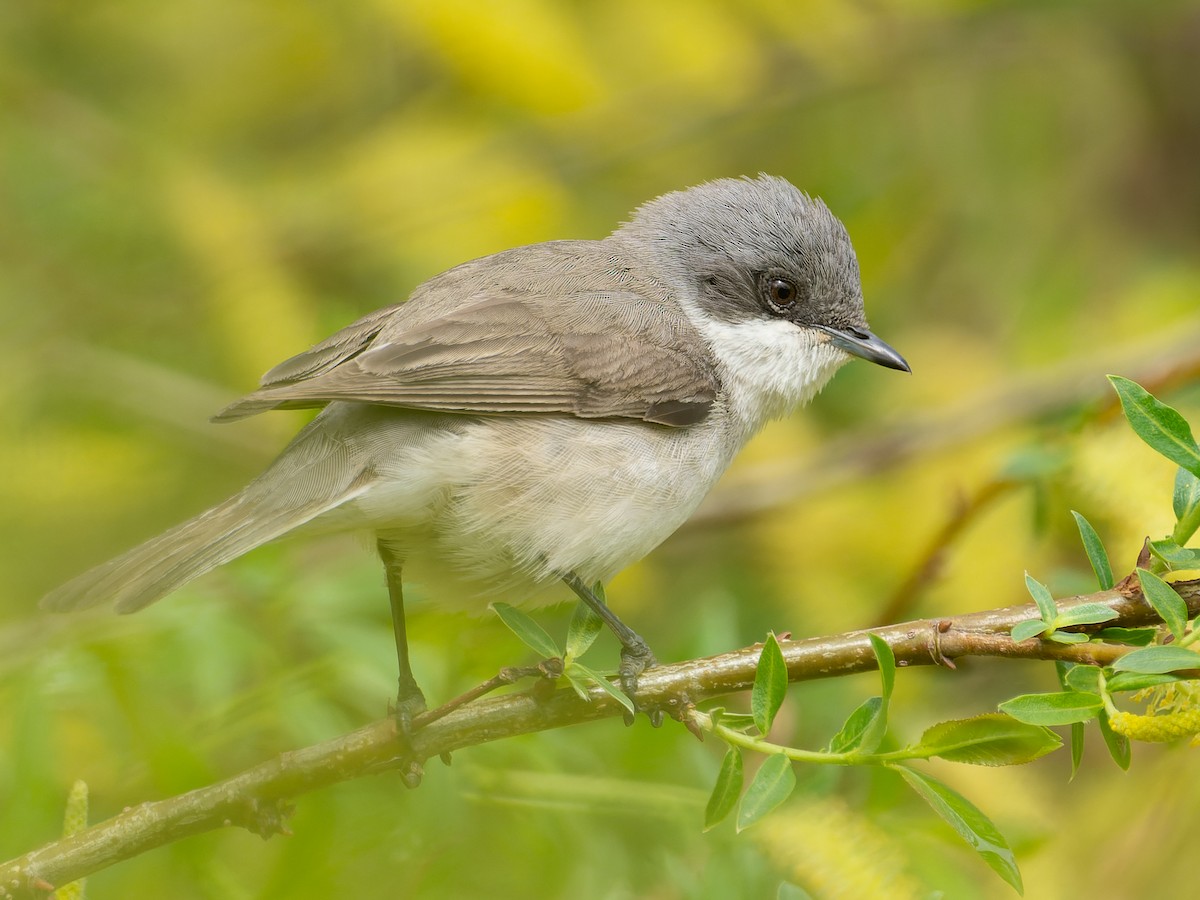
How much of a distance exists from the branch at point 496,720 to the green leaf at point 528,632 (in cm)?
22

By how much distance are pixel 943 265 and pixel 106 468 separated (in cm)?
351

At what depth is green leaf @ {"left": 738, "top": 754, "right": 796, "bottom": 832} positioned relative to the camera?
192cm

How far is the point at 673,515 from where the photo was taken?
3346 mm

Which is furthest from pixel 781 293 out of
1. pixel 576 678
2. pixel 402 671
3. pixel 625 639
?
pixel 576 678

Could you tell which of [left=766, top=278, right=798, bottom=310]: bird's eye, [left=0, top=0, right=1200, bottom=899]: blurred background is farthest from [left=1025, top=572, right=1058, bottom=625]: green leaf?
[left=766, top=278, right=798, bottom=310]: bird's eye

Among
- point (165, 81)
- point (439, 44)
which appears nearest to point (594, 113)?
point (439, 44)

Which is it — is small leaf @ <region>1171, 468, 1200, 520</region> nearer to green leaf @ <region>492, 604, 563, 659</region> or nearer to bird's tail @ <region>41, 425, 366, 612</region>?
green leaf @ <region>492, 604, 563, 659</region>

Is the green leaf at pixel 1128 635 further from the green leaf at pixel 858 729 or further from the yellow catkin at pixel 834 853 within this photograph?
the yellow catkin at pixel 834 853

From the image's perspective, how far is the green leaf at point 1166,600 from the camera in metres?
1.83

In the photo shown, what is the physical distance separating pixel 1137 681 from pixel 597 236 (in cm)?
333

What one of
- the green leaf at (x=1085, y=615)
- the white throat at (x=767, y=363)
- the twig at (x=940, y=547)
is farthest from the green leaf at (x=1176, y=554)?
the white throat at (x=767, y=363)

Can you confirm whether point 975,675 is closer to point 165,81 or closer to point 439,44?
point 439,44

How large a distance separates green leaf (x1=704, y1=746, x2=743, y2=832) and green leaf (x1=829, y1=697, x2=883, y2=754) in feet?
0.51

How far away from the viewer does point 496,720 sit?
2.56 metres
